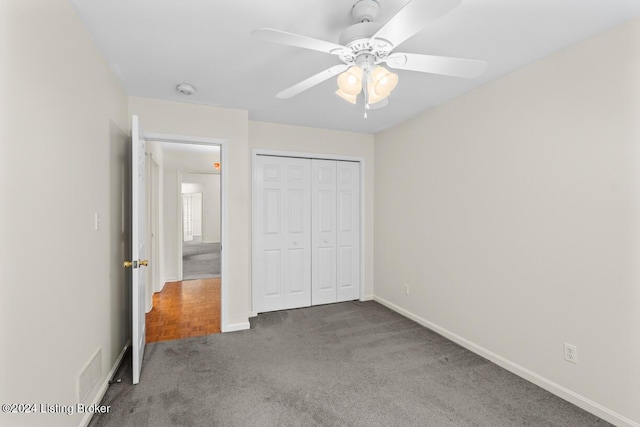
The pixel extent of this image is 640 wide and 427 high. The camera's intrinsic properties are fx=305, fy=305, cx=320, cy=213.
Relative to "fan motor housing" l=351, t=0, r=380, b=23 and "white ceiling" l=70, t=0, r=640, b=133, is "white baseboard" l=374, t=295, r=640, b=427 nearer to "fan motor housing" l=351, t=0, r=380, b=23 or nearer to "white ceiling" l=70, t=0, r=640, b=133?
"white ceiling" l=70, t=0, r=640, b=133

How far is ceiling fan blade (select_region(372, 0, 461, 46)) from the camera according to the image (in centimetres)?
106

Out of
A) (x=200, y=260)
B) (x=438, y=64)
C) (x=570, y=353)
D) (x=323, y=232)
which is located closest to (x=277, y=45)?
(x=438, y=64)

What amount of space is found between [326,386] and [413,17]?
7.57ft

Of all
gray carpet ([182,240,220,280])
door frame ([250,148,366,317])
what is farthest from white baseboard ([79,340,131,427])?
gray carpet ([182,240,220,280])

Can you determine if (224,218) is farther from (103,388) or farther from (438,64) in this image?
(438,64)

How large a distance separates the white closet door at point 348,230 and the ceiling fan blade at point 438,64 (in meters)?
2.60

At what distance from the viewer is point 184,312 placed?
3850 millimetres

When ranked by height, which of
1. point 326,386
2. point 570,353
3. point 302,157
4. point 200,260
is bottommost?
point 326,386

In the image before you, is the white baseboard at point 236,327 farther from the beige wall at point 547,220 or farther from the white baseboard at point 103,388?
the beige wall at point 547,220

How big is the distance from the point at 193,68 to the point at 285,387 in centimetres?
250

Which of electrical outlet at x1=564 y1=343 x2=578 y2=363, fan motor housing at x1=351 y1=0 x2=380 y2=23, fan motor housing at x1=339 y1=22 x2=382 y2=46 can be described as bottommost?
electrical outlet at x1=564 y1=343 x2=578 y2=363

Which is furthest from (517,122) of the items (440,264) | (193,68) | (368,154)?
(193,68)

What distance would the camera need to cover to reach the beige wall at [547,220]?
181 cm

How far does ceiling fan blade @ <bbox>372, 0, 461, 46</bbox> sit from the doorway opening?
233 cm
